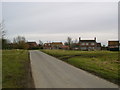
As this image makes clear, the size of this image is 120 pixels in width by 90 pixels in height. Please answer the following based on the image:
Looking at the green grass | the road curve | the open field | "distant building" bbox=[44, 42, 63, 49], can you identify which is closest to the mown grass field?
the road curve

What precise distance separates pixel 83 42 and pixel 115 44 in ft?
66.8

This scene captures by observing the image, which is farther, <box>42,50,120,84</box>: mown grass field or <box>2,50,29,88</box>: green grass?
<box>42,50,120,84</box>: mown grass field

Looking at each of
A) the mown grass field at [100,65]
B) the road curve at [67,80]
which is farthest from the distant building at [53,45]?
the road curve at [67,80]

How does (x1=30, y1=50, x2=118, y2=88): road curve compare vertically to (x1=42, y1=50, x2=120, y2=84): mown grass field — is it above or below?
above

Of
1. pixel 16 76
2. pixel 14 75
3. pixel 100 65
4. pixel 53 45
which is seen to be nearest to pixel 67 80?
pixel 16 76

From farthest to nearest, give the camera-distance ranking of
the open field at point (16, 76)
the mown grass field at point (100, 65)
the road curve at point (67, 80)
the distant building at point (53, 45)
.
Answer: the distant building at point (53, 45) < the mown grass field at point (100, 65) < the open field at point (16, 76) < the road curve at point (67, 80)

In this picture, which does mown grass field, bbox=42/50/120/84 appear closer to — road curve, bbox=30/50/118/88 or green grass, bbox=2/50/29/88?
road curve, bbox=30/50/118/88

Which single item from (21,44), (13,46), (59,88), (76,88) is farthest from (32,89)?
(13,46)

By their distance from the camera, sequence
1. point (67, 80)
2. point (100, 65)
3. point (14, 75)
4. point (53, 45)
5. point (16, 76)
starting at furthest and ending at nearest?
point (53, 45)
point (100, 65)
point (14, 75)
point (16, 76)
point (67, 80)

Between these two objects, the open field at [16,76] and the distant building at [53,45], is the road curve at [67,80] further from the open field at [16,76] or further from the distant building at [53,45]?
Answer: the distant building at [53,45]

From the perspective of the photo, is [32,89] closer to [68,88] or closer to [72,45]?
[68,88]

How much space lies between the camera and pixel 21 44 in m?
79.2

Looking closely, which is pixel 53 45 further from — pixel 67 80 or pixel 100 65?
pixel 67 80

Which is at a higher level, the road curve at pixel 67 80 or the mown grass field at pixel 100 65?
the road curve at pixel 67 80
